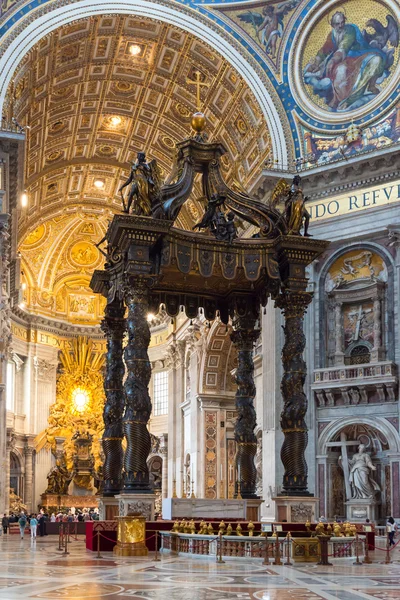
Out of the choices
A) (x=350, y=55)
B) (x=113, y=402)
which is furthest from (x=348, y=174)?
(x=113, y=402)

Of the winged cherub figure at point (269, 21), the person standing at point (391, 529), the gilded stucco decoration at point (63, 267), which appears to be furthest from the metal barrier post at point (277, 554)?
the gilded stucco decoration at point (63, 267)

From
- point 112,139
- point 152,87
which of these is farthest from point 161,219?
point 112,139

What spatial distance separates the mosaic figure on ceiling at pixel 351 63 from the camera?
2448cm

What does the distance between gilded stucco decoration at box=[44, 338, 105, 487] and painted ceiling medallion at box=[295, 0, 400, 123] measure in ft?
73.5

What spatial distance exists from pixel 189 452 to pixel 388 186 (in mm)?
15252

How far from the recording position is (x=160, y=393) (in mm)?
42094

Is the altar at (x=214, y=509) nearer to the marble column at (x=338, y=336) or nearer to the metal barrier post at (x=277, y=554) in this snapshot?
the metal barrier post at (x=277, y=554)

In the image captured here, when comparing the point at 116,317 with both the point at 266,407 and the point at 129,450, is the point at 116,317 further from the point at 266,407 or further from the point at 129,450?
the point at 266,407

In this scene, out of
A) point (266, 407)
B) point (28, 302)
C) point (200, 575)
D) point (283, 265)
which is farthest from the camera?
point (28, 302)

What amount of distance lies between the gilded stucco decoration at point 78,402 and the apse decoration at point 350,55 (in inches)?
891

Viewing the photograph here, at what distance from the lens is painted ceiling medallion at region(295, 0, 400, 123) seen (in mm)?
24422

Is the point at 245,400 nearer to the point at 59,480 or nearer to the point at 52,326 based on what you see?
the point at 59,480

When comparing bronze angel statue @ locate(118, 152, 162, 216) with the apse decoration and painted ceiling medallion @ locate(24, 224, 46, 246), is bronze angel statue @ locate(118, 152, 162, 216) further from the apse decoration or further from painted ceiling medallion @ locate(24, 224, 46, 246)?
painted ceiling medallion @ locate(24, 224, 46, 246)

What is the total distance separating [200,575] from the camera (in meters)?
11.6
